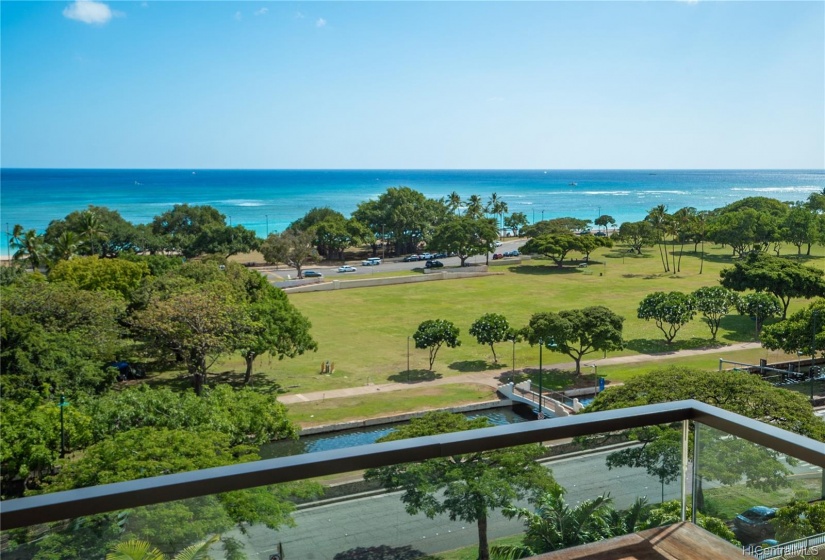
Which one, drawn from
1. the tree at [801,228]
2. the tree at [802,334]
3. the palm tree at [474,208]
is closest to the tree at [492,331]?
the tree at [802,334]

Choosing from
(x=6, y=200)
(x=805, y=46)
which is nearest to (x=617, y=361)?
(x=805, y=46)

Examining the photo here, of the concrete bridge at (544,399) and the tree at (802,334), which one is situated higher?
the tree at (802,334)

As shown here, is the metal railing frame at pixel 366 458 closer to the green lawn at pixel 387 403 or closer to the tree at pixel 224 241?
the green lawn at pixel 387 403

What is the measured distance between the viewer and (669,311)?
89.7 feet

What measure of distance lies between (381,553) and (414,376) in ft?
70.1

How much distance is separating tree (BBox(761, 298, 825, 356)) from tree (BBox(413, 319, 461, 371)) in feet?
34.9

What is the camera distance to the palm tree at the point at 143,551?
1.90 m

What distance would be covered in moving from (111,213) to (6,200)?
230ft

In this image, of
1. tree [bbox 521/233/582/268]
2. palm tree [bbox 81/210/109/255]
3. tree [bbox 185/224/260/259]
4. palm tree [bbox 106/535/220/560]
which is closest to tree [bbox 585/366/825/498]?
palm tree [bbox 106/535/220/560]

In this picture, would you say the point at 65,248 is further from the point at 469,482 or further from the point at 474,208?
the point at 469,482

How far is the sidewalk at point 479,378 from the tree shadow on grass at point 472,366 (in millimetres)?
456

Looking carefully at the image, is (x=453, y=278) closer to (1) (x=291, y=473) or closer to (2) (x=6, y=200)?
(1) (x=291, y=473)

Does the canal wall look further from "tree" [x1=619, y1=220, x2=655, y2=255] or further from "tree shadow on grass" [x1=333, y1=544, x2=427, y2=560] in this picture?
"tree" [x1=619, y1=220, x2=655, y2=255]

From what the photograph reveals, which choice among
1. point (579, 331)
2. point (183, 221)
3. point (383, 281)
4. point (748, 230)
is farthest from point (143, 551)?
point (183, 221)
